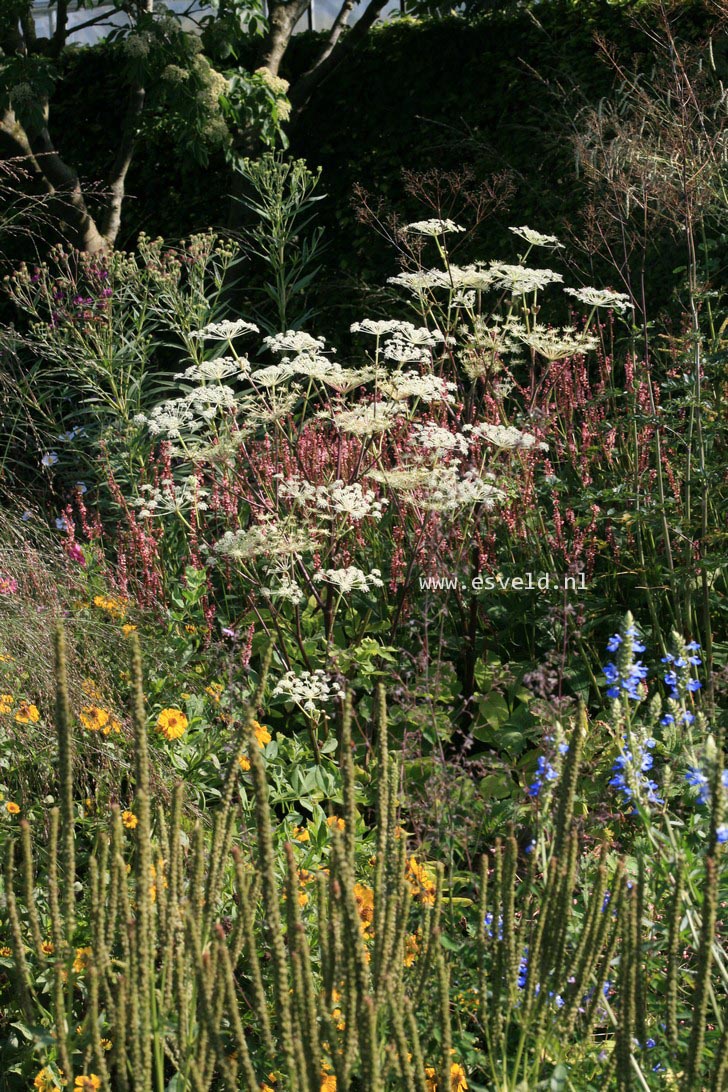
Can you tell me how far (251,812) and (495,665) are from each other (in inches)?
42.8

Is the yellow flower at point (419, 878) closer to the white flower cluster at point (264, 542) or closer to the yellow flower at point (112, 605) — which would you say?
the white flower cluster at point (264, 542)

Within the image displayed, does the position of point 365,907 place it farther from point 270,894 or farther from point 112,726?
point 270,894

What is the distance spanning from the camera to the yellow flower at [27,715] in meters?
2.73

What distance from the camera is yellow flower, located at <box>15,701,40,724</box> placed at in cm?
273

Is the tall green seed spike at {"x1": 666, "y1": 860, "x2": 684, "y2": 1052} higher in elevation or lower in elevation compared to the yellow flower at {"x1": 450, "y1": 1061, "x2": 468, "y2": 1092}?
higher

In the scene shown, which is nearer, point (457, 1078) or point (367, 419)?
point (457, 1078)

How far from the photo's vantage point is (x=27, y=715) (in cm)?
275

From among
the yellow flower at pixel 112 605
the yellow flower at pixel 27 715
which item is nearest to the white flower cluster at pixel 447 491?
the yellow flower at pixel 112 605

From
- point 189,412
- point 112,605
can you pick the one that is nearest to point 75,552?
point 112,605

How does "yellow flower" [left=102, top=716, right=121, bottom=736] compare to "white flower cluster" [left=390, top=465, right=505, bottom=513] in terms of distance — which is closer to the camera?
"yellow flower" [left=102, top=716, right=121, bottom=736]

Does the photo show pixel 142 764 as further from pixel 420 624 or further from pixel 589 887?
pixel 420 624

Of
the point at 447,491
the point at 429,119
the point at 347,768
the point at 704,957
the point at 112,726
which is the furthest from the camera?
the point at 429,119

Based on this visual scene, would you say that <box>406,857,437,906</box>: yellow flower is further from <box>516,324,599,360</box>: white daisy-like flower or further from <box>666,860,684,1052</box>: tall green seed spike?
<box>516,324,599,360</box>: white daisy-like flower

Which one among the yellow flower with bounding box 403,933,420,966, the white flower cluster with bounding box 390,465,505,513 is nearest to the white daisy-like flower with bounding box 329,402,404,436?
the white flower cluster with bounding box 390,465,505,513
